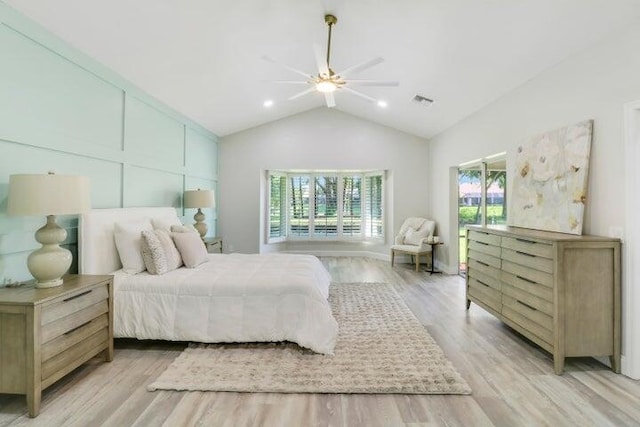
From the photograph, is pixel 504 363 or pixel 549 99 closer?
pixel 504 363

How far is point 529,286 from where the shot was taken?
8.90 ft

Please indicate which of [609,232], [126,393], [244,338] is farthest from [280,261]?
[609,232]

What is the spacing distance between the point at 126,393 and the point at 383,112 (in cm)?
555

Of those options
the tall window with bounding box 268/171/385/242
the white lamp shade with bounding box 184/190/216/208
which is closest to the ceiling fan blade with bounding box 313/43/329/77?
the white lamp shade with bounding box 184/190/216/208

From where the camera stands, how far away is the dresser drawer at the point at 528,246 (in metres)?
2.50

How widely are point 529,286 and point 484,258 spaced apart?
78 centimetres

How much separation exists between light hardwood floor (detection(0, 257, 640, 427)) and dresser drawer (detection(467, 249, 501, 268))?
0.87m

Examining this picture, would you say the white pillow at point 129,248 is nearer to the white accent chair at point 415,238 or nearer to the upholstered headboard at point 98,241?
the upholstered headboard at point 98,241

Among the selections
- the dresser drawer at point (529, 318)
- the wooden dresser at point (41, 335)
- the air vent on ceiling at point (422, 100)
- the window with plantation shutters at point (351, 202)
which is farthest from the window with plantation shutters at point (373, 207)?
the wooden dresser at point (41, 335)

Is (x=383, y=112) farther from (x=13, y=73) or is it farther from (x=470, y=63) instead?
(x=13, y=73)

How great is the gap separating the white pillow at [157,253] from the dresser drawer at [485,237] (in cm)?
327

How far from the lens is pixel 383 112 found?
6004 millimetres

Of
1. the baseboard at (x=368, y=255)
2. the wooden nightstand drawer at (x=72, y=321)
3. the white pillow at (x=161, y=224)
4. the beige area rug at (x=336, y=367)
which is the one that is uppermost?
the white pillow at (x=161, y=224)

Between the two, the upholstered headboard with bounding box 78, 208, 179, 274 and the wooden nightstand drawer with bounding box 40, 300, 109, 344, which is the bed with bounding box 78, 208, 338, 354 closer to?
the upholstered headboard with bounding box 78, 208, 179, 274
